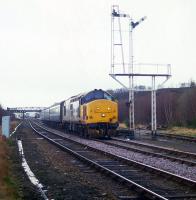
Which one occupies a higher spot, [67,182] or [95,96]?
[95,96]

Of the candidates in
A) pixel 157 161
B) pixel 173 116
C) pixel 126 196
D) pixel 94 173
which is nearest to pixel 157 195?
pixel 126 196

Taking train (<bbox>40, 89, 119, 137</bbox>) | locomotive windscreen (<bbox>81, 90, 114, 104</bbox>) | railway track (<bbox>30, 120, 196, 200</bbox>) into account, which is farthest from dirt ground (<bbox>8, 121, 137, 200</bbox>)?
locomotive windscreen (<bbox>81, 90, 114, 104</bbox>)

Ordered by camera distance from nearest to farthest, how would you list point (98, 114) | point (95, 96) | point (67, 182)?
point (67, 182)
point (98, 114)
point (95, 96)

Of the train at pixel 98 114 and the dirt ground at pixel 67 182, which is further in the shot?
the train at pixel 98 114

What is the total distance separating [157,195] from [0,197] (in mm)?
3111

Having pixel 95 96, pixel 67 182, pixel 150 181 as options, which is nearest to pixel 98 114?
pixel 95 96

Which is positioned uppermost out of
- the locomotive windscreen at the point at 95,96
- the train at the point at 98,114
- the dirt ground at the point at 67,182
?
the locomotive windscreen at the point at 95,96

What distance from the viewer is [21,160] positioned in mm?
19500

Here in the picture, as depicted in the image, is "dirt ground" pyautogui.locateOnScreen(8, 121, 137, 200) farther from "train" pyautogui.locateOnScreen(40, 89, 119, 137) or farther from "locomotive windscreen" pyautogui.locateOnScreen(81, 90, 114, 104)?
"locomotive windscreen" pyautogui.locateOnScreen(81, 90, 114, 104)

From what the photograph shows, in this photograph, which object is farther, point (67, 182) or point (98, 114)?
point (98, 114)

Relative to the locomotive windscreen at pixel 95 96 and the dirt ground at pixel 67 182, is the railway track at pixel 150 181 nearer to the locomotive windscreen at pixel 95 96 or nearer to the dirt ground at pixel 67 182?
the dirt ground at pixel 67 182

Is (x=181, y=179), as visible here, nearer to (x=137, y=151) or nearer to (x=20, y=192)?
(x=20, y=192)

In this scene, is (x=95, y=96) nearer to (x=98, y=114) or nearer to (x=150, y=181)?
(x=98, y=114)

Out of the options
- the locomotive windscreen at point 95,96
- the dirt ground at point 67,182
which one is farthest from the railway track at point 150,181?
the locomotive windscreen at point 95,96
